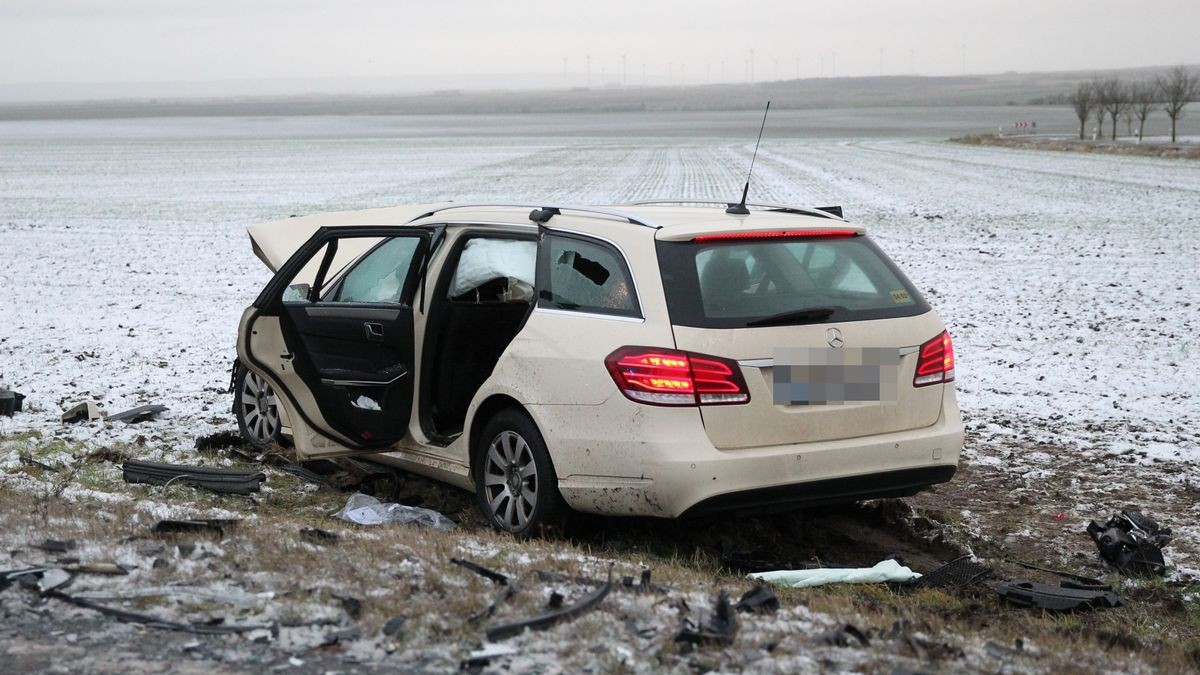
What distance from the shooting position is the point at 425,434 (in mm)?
6789

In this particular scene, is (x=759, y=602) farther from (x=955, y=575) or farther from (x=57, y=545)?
(x=57, y=545)

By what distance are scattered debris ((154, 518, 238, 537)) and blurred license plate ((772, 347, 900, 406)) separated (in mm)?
2399

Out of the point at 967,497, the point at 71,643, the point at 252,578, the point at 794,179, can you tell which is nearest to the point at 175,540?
the point at 252,578

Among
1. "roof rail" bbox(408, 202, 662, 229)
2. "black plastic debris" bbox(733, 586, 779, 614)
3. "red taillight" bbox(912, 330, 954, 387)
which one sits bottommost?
"black plastic debris" bbox(733, 586, 779, 614)

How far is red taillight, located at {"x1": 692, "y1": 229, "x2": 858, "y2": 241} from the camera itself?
18.9 ft

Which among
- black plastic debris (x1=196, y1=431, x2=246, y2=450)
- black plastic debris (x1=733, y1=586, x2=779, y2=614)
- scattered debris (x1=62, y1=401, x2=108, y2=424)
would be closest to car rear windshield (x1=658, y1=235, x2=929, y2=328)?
black plastic debris (x1=733, y1=586, x2=779, y2=614)

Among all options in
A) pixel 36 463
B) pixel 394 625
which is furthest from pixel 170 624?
pixel 36 463

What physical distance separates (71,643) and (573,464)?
2230mm

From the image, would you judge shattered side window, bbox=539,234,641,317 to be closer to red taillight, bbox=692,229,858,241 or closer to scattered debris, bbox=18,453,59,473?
red taillight, bbox=692,229,858,241

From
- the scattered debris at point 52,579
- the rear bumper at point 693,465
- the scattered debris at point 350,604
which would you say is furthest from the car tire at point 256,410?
the scattered debris at point 350,604

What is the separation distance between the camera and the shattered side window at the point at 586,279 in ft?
18.8

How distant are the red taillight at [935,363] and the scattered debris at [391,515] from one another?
2364 millimetres

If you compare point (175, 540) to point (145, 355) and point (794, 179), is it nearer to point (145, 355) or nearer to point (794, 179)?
point (145, 355)

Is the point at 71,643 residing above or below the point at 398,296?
below
